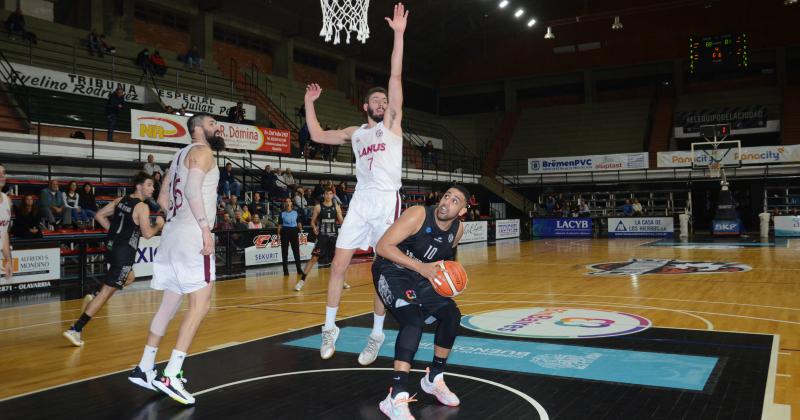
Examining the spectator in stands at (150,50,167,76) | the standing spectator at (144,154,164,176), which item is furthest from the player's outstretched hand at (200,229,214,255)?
the spectator in stands at (150,50,167,76)

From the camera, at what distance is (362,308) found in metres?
8.46

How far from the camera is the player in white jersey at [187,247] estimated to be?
167 inches

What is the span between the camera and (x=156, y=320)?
4461 mm

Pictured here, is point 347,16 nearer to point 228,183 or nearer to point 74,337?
point 74,337

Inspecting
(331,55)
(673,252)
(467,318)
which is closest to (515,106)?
(331,55)

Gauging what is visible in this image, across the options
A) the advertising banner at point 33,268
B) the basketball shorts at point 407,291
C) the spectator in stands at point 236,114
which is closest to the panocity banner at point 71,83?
the spectator in stands at point 236,114

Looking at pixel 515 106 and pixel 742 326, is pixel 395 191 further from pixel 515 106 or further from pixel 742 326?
pixel 515 106

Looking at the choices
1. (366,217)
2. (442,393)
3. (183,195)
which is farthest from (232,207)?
(442,393)

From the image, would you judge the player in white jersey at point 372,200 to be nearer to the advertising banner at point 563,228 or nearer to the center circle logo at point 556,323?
the center circle logo at point 556,323

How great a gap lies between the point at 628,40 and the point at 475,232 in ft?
59.8

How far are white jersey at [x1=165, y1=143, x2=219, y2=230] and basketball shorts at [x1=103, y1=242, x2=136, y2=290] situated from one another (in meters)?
2.62

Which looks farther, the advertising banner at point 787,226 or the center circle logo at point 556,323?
the advertising banner at point 787,226

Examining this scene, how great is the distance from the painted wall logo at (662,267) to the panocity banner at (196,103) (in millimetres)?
13162

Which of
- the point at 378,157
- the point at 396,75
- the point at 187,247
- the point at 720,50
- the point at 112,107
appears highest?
the point at 720,50
